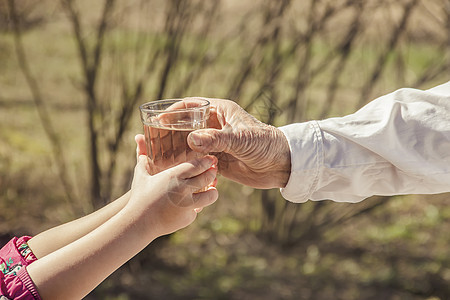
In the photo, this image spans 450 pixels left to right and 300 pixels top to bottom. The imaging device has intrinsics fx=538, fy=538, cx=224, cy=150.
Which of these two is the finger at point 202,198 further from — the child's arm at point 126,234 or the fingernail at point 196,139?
the fingernail at point 196,139

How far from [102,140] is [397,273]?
81.2 inches

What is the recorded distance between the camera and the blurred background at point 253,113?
10.5 ft

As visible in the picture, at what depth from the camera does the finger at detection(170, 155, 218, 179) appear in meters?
1.48

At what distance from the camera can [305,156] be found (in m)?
1.76

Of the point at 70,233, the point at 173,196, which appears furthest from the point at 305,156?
the point at 70,233

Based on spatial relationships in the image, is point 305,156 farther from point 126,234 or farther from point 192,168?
point 126,234

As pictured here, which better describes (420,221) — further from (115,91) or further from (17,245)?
(17,245)

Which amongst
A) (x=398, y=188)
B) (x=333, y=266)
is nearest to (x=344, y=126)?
(x=398, y=188)

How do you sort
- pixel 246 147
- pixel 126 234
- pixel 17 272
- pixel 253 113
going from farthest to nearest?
pixel 253 113, pixel 246 147, pixel 17 272, pixel 126 234

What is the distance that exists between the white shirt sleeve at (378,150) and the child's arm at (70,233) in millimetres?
583

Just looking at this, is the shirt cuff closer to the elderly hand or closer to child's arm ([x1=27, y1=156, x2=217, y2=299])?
the elderly hand

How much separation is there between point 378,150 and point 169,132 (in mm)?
680

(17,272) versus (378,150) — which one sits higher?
(378,150)

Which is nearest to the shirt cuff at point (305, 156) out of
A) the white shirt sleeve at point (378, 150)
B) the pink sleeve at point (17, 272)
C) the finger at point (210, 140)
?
the white shirt sleeve at point (378, 150)
